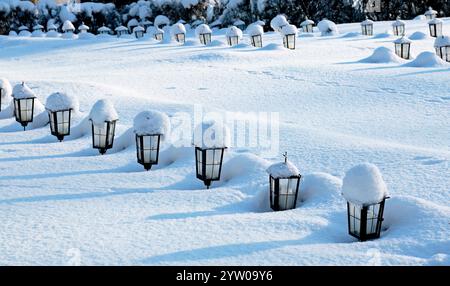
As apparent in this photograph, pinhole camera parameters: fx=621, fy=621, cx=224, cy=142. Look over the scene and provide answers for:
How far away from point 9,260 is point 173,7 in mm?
29133

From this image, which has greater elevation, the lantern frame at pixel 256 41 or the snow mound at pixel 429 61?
the lantern frame at pixel 256 41

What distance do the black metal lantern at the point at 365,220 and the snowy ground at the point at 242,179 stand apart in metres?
0.12

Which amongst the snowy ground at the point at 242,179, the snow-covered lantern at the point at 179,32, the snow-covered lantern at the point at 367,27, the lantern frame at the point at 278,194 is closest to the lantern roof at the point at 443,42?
the snowy ground at the point at 242,179

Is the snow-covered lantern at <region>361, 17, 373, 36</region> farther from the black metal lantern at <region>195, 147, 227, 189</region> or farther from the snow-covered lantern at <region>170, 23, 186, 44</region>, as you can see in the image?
the black metal lantern at <region>195, 147, 227, 189</region>

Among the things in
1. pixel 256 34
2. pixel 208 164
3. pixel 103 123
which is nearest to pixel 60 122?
pixel 103 123

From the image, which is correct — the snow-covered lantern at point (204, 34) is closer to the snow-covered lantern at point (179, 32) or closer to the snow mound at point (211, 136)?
the snow-covered lantern at point (179, 32)

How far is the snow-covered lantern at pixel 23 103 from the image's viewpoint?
9.91m

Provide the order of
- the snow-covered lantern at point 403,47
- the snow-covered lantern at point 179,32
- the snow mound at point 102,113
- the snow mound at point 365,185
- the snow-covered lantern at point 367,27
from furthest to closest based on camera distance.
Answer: the snow-covered lantern at point 179,32
the snow-covered lantern at point 367,27
the snow-covered lantern at point 403,47
the snow mound at point 102,113
the snow mound at point 365,185

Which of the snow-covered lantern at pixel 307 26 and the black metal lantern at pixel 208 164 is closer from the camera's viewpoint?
the black metal lantern at pixel 208 164

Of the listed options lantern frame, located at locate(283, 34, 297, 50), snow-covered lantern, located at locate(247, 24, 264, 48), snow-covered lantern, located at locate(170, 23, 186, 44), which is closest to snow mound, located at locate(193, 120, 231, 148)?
lantern frame, located at locate(283, 34, 297, 50)

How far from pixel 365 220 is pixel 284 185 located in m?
1.21

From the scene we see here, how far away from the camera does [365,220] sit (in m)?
5.38

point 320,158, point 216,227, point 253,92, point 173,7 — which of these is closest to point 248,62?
point 253,92

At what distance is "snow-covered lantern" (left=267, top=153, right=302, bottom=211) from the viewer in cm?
635
